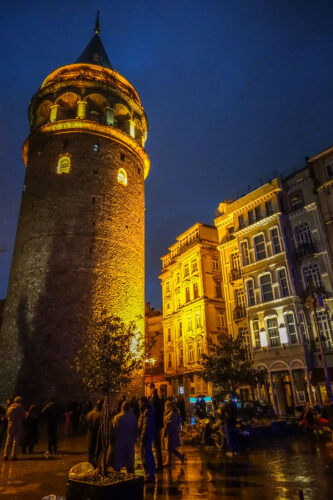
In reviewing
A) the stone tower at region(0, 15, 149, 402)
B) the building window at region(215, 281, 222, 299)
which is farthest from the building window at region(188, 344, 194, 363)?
the stone tower at region(0, 15, 149, 402)

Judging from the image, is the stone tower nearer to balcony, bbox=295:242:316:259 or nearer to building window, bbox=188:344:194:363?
balcony, bbox=295:242:316:259

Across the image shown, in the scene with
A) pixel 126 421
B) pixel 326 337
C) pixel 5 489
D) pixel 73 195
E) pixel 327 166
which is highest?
pixel 327 166

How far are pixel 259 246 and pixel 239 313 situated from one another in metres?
6.40

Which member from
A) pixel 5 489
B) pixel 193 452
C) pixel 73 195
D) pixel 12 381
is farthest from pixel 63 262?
pixel 5 489

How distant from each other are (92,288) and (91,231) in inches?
152

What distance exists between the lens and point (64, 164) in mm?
25047

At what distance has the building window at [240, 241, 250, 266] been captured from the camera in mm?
31516

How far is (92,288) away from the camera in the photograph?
72.2 feet

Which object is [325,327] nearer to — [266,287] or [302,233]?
[266,287]

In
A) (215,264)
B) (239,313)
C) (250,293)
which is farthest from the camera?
(215,264)

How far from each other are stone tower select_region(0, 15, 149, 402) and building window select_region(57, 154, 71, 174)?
0.10 meters

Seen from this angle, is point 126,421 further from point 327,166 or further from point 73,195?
point 327,166

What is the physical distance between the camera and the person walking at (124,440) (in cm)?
710

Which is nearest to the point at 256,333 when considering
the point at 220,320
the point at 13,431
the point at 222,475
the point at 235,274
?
the point at 235,274
